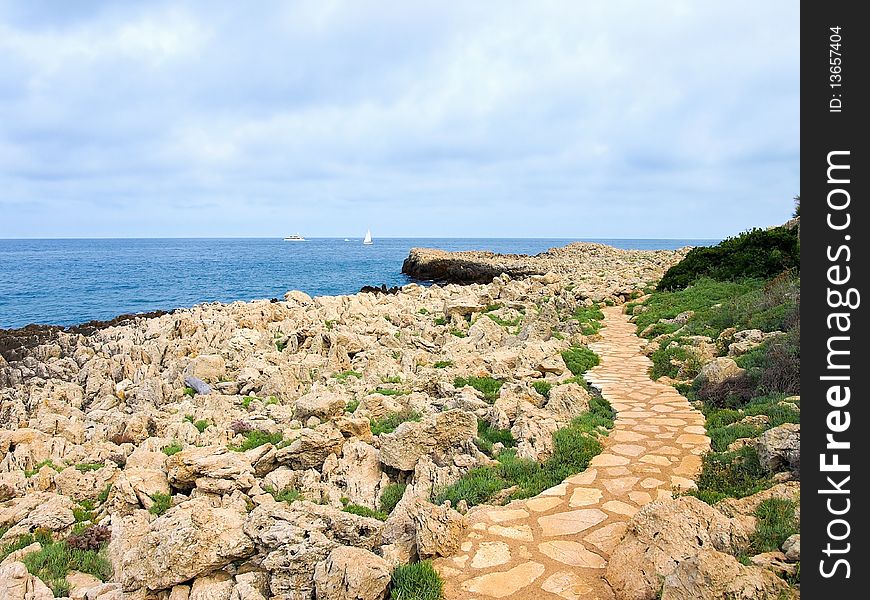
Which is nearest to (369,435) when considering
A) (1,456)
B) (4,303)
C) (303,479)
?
(303,479)

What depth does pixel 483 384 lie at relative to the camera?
10727 millimetres

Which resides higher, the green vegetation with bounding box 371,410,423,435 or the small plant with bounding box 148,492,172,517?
the green vegetation with bounding box 371,410,423,435

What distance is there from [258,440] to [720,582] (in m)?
7.86

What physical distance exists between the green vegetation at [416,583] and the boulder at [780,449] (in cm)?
371

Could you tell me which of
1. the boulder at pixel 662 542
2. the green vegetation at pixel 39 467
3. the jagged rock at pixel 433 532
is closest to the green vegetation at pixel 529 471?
the jagged rock at pixel 433 532

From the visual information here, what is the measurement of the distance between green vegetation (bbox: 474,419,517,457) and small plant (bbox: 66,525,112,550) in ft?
16.0

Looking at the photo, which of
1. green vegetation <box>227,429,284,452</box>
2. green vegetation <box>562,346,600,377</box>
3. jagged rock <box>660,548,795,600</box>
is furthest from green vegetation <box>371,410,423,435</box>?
jagged rock <box>660,548,795,600</box>

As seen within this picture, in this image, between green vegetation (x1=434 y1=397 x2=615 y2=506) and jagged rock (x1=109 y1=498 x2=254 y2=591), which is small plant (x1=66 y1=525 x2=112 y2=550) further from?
green vegetation (x1=434 y1=397 x2=615 y2=506)

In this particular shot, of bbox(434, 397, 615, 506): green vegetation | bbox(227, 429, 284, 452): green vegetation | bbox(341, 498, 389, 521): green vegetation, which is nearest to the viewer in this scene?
bbox(434, 397, 615, 506): green vegetation

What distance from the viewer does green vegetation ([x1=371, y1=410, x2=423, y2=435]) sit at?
9.27 m

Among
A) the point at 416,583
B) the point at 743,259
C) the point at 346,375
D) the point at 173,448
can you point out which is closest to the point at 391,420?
the point at 346,375

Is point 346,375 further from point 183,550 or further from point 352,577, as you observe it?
point 352,577

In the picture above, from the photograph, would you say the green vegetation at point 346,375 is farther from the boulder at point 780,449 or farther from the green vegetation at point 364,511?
the boulder at point 780,449

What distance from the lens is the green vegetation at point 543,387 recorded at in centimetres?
978
